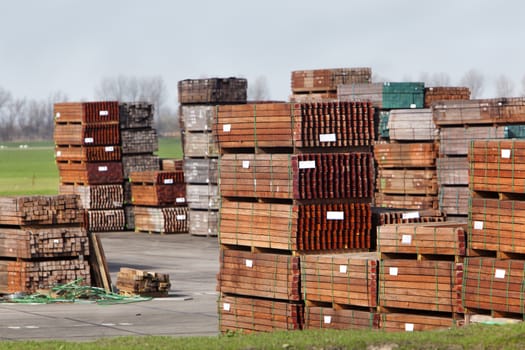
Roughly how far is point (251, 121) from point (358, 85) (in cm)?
1302

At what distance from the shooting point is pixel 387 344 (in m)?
13.8

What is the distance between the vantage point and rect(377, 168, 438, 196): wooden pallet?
28.5 metres

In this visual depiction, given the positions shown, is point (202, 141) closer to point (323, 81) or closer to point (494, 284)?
point (323, 81)

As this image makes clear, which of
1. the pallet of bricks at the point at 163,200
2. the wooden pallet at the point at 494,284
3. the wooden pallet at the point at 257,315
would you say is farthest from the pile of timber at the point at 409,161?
the wooden pallet at the point at 494,284

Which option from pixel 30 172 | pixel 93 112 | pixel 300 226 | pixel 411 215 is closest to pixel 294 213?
pixel 300 226

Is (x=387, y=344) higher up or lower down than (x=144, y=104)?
lower down

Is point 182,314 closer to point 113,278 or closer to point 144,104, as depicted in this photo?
point 113,278

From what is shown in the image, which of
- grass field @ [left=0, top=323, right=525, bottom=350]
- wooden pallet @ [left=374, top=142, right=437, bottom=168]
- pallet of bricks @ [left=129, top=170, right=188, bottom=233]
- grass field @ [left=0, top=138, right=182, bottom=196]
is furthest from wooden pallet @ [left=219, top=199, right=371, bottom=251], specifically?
grass field @ [left=0, top=138, right=182, bottom=196]

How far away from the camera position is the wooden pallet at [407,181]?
2847cm

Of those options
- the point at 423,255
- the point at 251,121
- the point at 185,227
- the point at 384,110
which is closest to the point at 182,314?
the point at 251,121

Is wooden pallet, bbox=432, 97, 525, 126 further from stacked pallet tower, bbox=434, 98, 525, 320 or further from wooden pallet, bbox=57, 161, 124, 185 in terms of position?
wooden pallet, bbox=57, 161, 124, 185

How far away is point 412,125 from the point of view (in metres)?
28.5

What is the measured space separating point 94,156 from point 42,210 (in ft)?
47.1

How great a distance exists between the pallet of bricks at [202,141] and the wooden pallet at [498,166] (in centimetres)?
1764
